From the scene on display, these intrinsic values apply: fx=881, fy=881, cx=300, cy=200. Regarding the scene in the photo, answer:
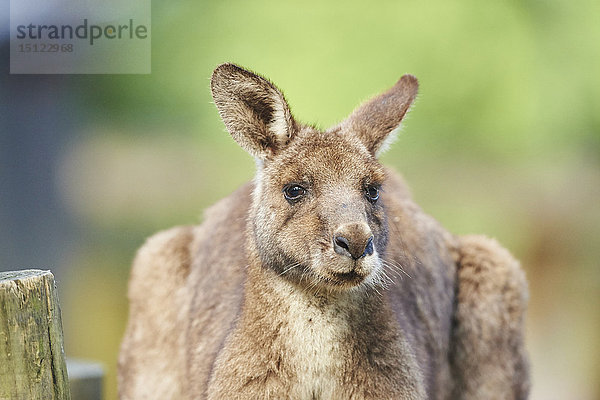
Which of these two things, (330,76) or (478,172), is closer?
(330,76)

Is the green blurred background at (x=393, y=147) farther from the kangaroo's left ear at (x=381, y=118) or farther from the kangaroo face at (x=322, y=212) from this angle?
the kangaroo face at (x=322, y=212)

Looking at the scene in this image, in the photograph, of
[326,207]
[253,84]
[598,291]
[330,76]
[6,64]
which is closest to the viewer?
[326,207]

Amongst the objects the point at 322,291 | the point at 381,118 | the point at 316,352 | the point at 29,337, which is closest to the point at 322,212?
the point at 322,291

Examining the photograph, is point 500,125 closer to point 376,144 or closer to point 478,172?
point 478,172

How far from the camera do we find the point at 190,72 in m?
10.9

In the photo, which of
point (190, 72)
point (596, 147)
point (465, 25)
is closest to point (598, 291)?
point (596, 147)

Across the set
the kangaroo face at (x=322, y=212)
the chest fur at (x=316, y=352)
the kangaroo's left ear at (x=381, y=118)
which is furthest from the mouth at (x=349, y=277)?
the kangaroo's left ear at (x=381, y=118)

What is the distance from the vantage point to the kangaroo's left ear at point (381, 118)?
15.0ft

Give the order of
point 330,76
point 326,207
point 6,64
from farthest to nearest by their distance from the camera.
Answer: point 330,76 → point 6,64 → point 326,207

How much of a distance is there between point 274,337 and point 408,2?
24.2 ft

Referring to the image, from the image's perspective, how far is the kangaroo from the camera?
415 centimetres

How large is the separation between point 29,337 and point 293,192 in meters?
1.39
